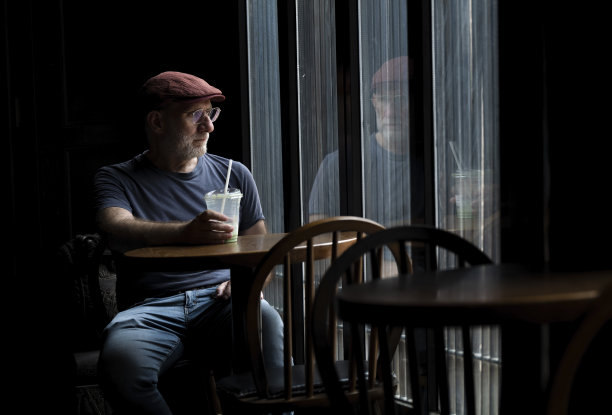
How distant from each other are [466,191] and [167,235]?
2.98 ft

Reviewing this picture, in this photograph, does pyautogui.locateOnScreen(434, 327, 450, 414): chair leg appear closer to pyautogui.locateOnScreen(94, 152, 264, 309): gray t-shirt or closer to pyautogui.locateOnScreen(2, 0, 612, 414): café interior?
pyautogui.locateOnScreen(2, 0, 612, 414): café interior

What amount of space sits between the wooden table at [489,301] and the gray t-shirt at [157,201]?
1381 millimetres

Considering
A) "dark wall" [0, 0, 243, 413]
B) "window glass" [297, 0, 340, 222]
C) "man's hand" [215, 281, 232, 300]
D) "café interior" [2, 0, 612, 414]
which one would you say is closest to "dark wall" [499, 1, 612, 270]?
"café interior" [2, 0, 612, 414]

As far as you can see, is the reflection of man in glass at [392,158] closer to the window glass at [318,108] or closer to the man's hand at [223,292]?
the window glass at [318,108]

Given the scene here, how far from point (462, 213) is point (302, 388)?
2.43 feet

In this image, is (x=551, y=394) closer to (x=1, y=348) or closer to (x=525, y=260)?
(x=525, y=260)

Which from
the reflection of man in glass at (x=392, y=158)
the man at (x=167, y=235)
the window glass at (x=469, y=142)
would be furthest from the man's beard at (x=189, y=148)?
the window glass at (x=469, y=142)

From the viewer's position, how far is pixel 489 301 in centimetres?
115

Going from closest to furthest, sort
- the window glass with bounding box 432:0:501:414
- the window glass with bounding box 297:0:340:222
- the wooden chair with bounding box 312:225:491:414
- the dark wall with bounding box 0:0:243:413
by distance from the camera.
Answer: the wooden chair with bounding box 312:225:491:414
the window glass with bounding box 432:0:501:414
the window glass with bounding box 297:0:340:222
the dark wall with bounding box 0:0:243:413

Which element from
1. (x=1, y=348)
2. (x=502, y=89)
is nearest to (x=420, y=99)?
(x=502, y=89)

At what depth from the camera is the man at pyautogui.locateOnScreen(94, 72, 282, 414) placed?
2.38 m

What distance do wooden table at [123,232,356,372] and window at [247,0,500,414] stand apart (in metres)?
0.38

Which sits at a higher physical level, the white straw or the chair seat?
the white straw

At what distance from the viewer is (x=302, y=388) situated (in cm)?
203
